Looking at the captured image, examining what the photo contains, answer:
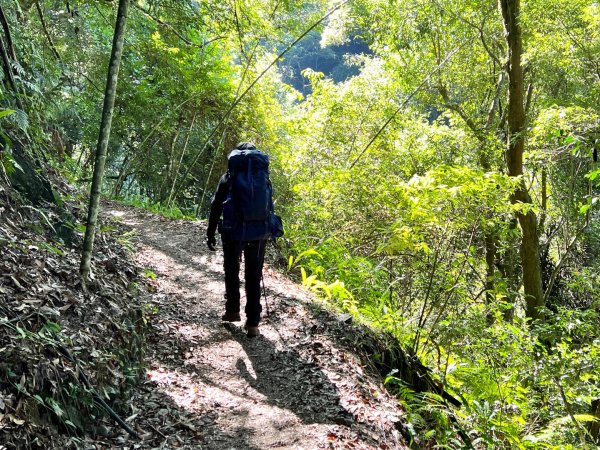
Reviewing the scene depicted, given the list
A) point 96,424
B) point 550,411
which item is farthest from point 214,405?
point 550,411

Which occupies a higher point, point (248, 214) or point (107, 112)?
point (107, 112)

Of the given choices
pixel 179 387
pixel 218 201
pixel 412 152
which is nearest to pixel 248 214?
pixel 218 201

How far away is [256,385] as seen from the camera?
4.24 m

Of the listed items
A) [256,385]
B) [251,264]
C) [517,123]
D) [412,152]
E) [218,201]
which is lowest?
[256,385]

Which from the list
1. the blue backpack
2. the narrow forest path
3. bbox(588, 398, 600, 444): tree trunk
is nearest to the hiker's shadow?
the narrow forest path

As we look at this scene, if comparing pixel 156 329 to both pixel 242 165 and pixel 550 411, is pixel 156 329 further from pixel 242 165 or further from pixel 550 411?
pixel 550 411

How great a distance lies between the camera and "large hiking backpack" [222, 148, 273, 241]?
478 centimetres

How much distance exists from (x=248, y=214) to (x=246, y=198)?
0.16 meters

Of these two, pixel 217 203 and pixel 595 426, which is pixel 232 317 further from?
pixel 595 426

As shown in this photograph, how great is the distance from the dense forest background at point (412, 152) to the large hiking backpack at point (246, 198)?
3.86 ft

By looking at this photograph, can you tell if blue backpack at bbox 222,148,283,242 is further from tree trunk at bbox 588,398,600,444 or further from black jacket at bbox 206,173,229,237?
tree trunk at bbox 588,398,600,444

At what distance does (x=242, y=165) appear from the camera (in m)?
4.82

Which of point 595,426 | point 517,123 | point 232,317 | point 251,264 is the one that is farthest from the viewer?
point 517,123

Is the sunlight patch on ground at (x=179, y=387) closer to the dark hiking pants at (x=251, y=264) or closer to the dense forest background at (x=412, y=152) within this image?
the dark hiking pants at (x=251, y=264)
